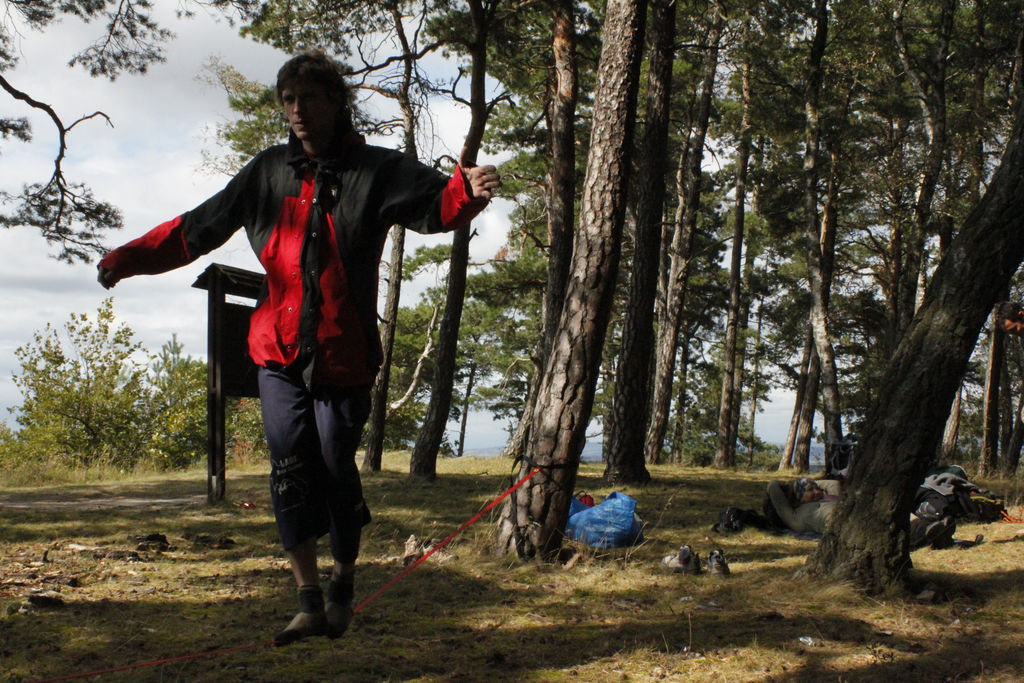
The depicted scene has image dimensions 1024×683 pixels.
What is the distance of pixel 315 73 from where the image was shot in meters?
2.85

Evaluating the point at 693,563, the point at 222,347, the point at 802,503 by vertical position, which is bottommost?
the point at 693,563

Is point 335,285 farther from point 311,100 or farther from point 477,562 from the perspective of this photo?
point 477,562

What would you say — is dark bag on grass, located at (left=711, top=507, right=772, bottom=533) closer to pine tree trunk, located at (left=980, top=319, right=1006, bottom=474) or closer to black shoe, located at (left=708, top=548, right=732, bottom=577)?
black shoe, located at (left=708, top=548, right=732, bottom=577)

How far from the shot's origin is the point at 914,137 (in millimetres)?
19734

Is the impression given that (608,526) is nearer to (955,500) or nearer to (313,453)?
(955,500)

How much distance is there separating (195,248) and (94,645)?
90.1 inches

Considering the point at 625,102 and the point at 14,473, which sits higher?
the point at 625,102

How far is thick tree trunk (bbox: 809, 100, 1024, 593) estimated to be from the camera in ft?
15.9

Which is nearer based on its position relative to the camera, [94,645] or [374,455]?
[94,645]

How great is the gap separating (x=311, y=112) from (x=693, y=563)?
4254 mm

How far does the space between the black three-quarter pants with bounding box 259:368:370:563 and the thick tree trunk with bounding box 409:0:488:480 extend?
853 centimetres

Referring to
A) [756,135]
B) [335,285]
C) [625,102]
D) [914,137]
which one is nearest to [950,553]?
[625,102]

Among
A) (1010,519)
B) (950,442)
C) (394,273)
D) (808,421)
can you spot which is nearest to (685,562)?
(1010,519)

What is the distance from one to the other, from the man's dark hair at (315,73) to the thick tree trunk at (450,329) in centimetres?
858
